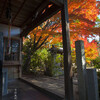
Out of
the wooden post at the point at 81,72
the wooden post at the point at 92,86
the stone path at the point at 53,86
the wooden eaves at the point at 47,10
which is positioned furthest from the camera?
the stone path at the point at 53,86

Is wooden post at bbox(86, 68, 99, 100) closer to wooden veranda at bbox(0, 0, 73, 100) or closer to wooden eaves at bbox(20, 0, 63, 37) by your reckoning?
wooden veranda at bbox(0, 0, 73, 100)

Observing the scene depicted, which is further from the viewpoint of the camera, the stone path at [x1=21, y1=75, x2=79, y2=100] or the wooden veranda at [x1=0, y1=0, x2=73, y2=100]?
the stone path at [x1=21, y1=75, x2=79, y2=100]

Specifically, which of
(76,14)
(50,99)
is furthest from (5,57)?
(76,14)

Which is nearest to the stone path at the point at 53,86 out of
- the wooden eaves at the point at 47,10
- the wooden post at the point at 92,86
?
the wooden post at the point at 92,86

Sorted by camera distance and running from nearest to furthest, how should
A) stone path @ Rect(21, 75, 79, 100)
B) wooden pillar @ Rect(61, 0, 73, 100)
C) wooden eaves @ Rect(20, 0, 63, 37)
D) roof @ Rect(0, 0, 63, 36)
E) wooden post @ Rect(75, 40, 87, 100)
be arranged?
wooden post @ Rect(75, 40, 87, 100) < wooden pillar @ Rect(61, 0, 73, 100) < wooden eaves @ Rect(20, 0, 63, 37) < stone path @ Rect(21, 75, 79, 100) < roof @ Rect(0, 0, 63, 36)

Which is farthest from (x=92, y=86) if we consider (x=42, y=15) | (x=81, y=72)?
(x=42, y=15)

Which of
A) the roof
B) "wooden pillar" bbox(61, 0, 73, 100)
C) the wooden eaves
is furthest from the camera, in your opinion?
the roof

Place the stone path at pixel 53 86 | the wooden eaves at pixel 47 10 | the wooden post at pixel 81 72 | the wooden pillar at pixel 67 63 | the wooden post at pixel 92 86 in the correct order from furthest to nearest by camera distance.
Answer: the stone path at pixel 53 86
the wooden eaves at pixel 47 10
the wooden pillar at pixel 67 63
the wooden post at pixel 81 72
the wooden post at pixel 92 86

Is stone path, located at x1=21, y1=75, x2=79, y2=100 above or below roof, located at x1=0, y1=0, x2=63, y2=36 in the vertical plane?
below

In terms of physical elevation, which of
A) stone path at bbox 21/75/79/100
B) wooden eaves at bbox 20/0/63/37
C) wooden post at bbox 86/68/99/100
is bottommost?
stone path at bbox 21/75/79/100

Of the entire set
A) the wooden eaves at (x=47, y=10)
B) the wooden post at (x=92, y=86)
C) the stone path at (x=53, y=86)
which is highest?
the wooden eaves at (x=47, y=10)

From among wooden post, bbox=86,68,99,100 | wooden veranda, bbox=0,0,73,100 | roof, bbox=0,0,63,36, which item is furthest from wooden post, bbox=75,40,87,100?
roof, bbox=0,0,63,36

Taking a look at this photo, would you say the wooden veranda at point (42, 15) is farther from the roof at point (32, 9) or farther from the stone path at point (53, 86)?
the stone path at point (53, 86)

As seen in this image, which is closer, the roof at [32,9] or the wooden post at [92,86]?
the wooden post at [92,86]
